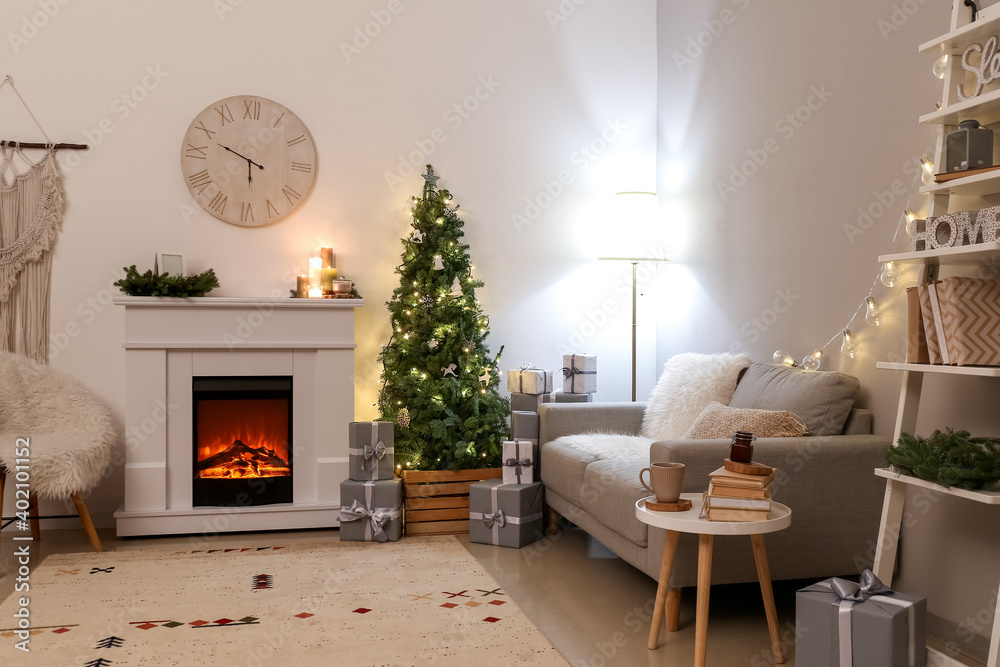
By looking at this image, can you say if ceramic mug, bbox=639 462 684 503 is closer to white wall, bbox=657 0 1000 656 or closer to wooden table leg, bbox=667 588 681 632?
wooden table leg, bbox=667 588 681 632

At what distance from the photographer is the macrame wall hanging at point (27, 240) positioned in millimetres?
3941

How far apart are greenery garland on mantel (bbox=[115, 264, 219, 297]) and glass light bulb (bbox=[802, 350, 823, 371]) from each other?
9.14 ft

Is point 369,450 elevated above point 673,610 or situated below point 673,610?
above

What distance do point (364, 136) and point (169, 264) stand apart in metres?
1.26

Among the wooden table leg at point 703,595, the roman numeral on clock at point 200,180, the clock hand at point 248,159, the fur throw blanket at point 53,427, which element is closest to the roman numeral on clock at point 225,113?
the clock hand at point 248,159

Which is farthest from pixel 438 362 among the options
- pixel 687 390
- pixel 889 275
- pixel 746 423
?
pixel 889 275

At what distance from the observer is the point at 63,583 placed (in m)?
3.03

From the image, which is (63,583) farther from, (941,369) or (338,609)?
(941,369)

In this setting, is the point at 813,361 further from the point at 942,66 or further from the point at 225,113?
the point at 225,113

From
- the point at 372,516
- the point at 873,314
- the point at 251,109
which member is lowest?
the point at 372,516

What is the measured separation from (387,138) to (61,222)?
175 centimetres

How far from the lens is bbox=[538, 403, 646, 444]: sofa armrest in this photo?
3805 mm

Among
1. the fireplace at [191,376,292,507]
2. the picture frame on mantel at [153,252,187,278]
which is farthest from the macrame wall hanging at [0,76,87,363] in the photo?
the fireplace at [191,376,292,507]

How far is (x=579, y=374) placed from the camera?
13.5 feet
